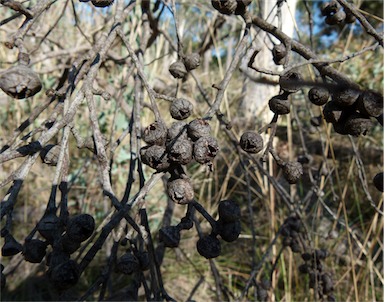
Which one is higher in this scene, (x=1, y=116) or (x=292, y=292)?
(x=1, y=116)

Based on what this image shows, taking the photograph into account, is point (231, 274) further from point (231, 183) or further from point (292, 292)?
point (231, 183)

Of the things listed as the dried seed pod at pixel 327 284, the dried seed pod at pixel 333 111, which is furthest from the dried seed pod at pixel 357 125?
the dried seed pod at pixel 327 284

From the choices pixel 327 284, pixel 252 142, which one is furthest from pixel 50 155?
pixel 327 284

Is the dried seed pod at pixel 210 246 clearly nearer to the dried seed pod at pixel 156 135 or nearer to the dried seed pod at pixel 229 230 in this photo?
the dried seed pod at pixel 229 230

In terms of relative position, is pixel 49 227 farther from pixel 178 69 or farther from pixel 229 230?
Result: pixel 178 69

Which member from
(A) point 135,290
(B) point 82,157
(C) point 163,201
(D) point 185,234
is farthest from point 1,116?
(A) point 135,290
